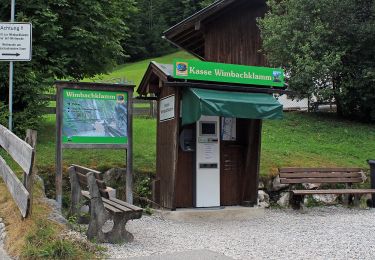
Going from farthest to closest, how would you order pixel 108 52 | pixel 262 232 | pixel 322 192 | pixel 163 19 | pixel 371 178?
pixel 163 19
pixel 108 52
pixel 371 178
pixel 322 192
pixel 262 232

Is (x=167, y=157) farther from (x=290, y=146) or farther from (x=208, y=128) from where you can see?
(x=290, y=146)

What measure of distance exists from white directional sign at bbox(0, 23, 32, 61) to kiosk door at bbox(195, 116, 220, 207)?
368cm

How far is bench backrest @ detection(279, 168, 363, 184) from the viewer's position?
11.0 meters

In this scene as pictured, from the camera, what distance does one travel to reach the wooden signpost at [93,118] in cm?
884

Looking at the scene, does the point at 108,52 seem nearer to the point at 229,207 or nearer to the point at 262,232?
the point at 229,207

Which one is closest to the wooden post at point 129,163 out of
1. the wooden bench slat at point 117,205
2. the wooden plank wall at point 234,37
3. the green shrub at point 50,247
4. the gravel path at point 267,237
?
the gravel path at point 267,237

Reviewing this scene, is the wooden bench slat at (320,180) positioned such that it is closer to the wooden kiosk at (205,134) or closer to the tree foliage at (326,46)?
the wooden kiosk at (205,134)

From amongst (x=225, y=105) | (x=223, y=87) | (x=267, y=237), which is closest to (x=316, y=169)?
(x=223, y=87)

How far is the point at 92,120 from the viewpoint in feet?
29.8

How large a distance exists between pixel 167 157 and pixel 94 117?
1620 mm

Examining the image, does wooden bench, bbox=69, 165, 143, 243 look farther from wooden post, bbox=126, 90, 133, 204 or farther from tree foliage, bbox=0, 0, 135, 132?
tree foliage, bbox=0, 0, 135, 132

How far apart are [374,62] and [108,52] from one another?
10.3 metres

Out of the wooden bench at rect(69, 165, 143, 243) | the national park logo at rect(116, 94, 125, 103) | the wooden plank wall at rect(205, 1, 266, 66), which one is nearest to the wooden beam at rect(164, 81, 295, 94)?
the national park logo at rect(116, 94, 125, 103)

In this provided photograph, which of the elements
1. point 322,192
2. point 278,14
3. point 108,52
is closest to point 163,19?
point 278,14
